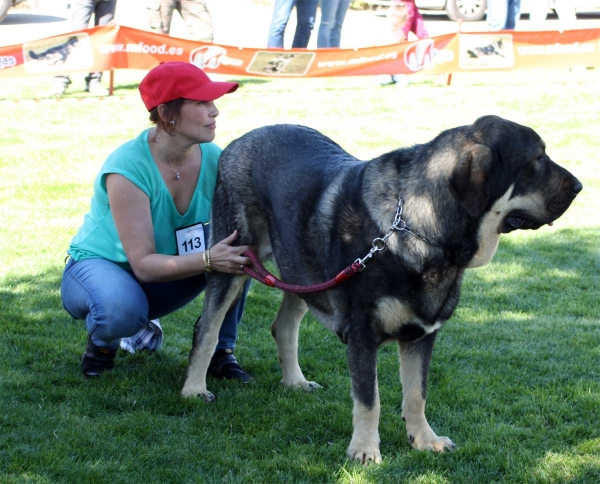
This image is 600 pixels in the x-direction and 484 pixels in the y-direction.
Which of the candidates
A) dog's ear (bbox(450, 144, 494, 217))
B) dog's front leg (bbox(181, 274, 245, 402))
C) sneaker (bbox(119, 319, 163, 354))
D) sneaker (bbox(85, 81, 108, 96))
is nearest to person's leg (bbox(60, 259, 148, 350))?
dog's front leg (bbox(181, 274, 245, 402))

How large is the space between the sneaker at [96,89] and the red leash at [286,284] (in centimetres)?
926

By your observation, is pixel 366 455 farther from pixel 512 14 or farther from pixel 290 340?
pixel 512 14

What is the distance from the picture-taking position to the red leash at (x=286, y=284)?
359cm

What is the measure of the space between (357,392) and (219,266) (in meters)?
0.98

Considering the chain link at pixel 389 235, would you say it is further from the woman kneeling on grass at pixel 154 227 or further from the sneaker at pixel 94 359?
the sneaker at pixel 94 359

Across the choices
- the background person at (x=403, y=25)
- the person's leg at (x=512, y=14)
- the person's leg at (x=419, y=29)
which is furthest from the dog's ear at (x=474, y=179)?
the person's leg at (x=512, y=14)

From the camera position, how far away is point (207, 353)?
450 centimetres

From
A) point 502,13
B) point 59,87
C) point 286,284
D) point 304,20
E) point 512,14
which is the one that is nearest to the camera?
point 286,284

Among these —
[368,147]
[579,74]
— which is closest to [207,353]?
[368,147]

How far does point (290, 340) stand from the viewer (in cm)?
474

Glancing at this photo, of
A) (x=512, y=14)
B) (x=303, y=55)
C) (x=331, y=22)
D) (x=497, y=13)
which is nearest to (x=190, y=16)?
(x=303, y=55)

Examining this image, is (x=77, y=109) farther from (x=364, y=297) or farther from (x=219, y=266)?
(x=364, y=297)

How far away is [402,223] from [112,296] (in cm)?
164

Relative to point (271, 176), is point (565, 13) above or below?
below
